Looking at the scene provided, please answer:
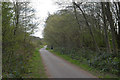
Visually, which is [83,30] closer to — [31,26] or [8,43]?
[31,26]

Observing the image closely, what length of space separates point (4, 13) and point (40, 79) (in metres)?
4.22

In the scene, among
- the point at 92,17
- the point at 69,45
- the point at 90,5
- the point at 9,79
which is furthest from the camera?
the point at 69,45

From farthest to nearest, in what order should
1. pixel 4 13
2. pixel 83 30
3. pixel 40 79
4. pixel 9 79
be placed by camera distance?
1. pixel 83 30
2. pixel 40 79
3. pixel 9 79
4. pixel 4 13

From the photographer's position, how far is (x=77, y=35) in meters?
20.8

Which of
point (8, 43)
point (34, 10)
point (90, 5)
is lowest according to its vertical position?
point (8, 43)

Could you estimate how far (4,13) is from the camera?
4371 mm

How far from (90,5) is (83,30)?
6.99 m

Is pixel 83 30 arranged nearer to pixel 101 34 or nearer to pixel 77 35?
pixel 77 35

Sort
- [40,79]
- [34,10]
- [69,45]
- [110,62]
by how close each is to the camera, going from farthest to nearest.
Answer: [69,45] → [34,10] → [110,62] → [40,79]

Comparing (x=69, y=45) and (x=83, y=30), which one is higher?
(x=83, y=30)

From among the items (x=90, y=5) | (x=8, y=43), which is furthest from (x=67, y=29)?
(x=8, y=43)

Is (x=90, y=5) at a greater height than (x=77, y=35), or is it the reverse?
(x=90, y=5)

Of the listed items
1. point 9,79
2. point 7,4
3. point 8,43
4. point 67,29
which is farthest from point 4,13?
point 67,29

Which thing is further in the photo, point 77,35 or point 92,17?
point 77,35
